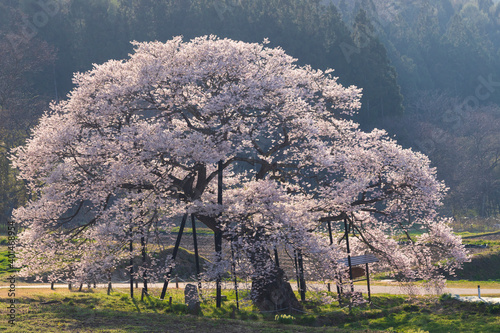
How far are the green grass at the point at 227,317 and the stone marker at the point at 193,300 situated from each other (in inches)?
12.3

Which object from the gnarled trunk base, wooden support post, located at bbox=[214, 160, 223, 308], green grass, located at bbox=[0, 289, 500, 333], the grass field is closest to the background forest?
the grass field

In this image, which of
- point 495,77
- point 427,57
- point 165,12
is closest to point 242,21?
point 165,12

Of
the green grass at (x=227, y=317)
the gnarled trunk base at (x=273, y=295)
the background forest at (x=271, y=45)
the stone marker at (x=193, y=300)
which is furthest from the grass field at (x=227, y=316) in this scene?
the background forest at (x=271, y=45)

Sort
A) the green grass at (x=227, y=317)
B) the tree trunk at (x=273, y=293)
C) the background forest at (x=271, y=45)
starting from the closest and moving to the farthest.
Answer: the green grass at (x=227, y=317), the tree trunk at (x=273, y=293), the background forest at (x=271, y=45)

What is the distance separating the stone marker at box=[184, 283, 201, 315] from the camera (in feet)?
70.5

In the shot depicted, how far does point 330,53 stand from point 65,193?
232 ft

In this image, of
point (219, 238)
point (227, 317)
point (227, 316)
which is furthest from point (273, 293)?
point (219, 238)

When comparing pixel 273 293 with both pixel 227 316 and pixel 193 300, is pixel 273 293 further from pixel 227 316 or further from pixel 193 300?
pixel 193 300

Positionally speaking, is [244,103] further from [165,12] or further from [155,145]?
[165,12]

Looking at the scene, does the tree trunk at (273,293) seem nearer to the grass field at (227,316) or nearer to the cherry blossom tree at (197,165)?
the cherry blossom tree at (197,165)

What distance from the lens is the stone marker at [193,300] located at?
2148 cm

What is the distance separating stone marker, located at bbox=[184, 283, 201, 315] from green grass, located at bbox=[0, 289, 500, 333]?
0.31 metres

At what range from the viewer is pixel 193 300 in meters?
21.8

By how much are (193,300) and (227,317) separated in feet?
5.30
